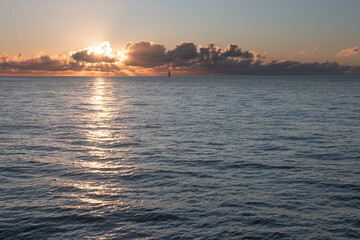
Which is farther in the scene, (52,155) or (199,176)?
(52,155)

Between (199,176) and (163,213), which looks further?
(199,176)

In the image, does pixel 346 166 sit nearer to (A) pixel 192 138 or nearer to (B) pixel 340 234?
(B) pixel 340 234

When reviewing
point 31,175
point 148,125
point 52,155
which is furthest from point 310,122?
point 31,175

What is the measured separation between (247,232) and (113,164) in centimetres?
1277

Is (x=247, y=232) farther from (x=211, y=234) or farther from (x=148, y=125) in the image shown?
(x=148, y=125)

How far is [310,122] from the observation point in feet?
150

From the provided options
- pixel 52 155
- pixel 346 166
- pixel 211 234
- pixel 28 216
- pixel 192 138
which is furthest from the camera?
pixel 192 138

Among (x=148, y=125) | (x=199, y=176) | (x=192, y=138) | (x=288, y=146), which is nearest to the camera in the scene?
(x=199, y=176)

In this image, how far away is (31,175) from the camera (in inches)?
845

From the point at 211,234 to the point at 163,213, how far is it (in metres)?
2.79

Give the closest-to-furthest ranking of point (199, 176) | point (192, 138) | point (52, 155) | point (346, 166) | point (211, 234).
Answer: point (211, 234), point (199, 176), point (346, 166), point (52, 155), point (192, 138)

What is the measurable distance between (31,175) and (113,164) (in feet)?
17.3

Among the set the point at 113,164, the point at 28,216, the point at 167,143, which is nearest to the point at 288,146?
→ the point at 167,143

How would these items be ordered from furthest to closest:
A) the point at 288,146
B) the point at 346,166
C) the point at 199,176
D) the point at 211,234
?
the point at 288,146 → the point at 346,166 → the point at 199,176 → the point at 211,234
